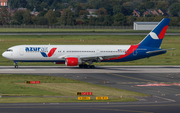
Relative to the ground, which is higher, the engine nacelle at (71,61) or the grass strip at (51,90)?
the engine nacelle at (71,61)

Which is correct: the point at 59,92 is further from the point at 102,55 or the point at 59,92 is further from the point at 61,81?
the point at 102,55

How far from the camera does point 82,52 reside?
52.8m

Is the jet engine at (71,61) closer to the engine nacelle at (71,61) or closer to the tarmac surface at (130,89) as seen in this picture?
the engine nacelle at (71,61)

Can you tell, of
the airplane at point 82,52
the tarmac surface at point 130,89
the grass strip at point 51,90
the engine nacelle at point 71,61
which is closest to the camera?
the tarmac surface at point 130,89

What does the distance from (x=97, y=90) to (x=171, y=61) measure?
1435 inches

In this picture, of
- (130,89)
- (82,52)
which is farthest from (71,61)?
(130,89)

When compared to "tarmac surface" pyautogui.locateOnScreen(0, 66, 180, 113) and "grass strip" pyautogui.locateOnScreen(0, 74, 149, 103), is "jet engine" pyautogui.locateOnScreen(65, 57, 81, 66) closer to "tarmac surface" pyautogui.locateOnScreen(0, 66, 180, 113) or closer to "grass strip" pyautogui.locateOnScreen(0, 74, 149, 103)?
"tarmac surface" pyautogui.locateOnScreen(0, 66, 180, 113)

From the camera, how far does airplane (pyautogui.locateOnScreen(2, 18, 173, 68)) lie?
51750 millimetres

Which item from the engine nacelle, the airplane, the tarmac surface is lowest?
the tarmac surface

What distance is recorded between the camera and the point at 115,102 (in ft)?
88.9

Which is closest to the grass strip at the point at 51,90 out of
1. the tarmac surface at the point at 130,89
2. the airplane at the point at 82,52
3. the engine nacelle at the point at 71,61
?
the tarmac surface at the point at 130,89

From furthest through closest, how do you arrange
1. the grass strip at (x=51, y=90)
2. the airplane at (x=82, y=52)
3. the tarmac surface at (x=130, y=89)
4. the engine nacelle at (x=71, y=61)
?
the airplane at (x=82, y=52), the engine nacelle at (x=71, y=61), the grass strip at (x=51, y=90), the tarmac surface at (x=130, y=89)

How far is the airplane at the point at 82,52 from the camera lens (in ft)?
170

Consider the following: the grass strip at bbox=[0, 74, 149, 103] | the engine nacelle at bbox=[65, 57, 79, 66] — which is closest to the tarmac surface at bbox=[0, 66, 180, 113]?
the grass strip at bbox=[0, 74, 149, 103]
